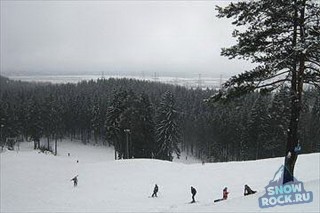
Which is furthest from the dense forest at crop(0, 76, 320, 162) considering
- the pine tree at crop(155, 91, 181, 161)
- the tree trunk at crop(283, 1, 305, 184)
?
the tree trunk at crop(283, 1, 305, 184)

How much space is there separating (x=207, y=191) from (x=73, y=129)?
3021 inches

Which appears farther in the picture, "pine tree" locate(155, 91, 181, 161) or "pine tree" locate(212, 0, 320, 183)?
"pine tree" locate(155, 91, 181, 161)

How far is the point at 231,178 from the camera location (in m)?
33.1

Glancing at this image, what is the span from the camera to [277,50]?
47.1 feet

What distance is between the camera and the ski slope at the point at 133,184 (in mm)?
27922

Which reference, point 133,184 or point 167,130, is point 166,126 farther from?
point 133,184

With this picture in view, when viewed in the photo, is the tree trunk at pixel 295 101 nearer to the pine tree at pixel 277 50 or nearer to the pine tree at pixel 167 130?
the pine tree at pixel 277 50

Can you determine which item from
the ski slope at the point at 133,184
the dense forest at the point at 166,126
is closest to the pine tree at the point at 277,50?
the ski slope at the point at 133,184

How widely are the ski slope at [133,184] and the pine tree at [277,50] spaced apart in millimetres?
5948

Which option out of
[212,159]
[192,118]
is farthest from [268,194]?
[192,118]

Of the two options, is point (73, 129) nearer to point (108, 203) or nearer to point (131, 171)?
point (131, 171)

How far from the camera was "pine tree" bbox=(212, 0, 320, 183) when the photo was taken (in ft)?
45.9

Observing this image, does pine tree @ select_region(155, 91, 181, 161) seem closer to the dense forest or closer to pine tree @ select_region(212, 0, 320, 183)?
the dense forest

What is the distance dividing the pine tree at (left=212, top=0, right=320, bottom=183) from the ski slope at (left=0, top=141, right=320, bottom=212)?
5948mm
